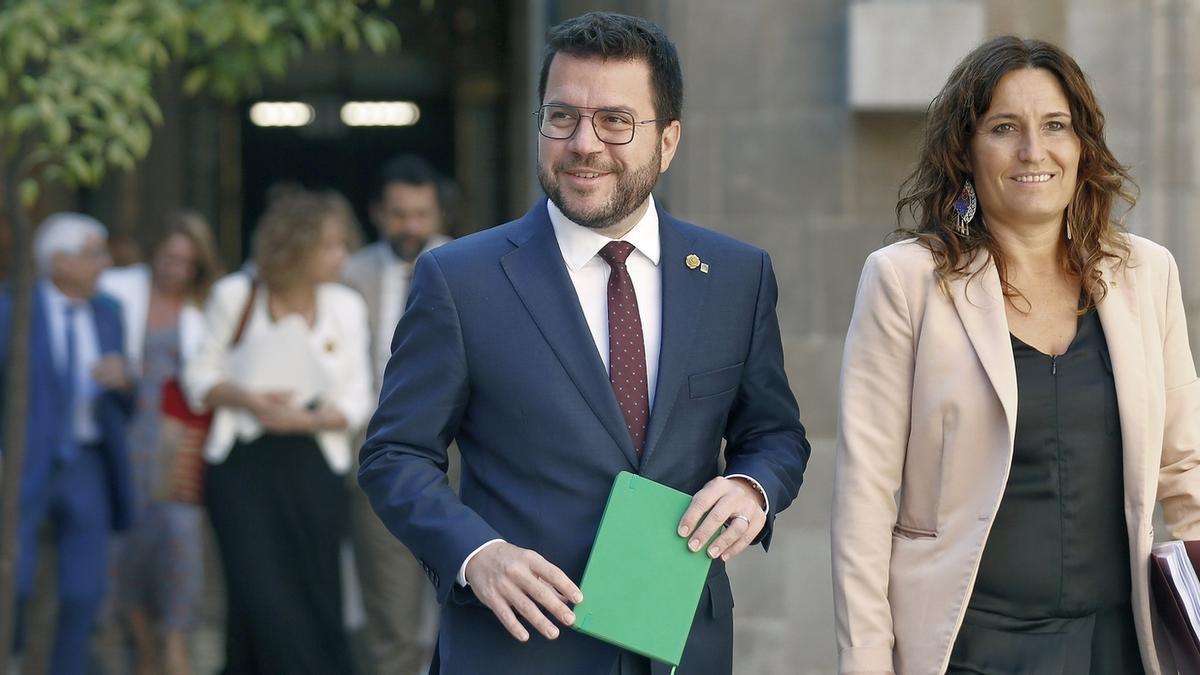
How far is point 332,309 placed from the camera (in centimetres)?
761

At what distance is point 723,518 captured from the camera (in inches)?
130

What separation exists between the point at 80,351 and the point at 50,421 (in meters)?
0.36

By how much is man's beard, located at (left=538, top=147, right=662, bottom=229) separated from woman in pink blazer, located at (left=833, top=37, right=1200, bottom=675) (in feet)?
1.84

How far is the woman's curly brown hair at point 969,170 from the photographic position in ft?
12.1

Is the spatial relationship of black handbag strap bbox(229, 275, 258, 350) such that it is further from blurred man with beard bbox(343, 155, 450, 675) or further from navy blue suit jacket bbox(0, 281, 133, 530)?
navy blue suit jacket bbox(0, 281, 133, 530)

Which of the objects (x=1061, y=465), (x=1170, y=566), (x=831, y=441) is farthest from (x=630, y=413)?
(x=831, y=441)

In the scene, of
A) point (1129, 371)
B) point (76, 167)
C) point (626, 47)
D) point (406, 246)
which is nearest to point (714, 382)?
point (626, 47)

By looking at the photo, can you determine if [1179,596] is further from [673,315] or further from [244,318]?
[244,318]

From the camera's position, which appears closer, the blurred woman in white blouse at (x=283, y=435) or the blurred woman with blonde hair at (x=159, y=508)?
the blurred woman in white blouse at (x=283, y=435)

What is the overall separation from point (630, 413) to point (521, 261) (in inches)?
14.5

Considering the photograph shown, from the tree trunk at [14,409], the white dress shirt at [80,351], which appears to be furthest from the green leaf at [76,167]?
the white dress shirt at [80,351]

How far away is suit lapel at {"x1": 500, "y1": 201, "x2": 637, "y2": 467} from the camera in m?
3.44

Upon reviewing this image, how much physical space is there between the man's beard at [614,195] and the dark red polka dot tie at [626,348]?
0.28 ft

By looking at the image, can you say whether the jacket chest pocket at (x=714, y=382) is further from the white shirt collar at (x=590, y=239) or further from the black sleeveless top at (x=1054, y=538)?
the black sleeveless top at (x=1054, y=538)
